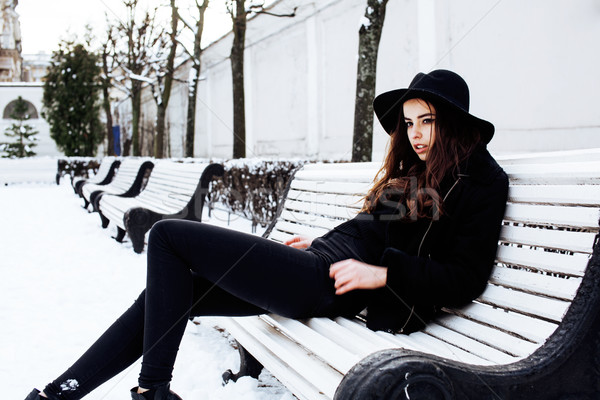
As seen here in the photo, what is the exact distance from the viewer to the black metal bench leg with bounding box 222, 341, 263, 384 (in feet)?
8.30

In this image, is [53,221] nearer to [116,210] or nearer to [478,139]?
[116,210]

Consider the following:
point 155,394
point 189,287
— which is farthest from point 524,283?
point 155,394

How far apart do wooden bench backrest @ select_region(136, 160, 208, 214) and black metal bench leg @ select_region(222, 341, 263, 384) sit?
3.01 m

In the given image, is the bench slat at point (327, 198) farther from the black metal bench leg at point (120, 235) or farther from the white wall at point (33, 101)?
the white wall at point (33, 101)

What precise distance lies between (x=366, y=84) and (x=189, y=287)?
4953 mm

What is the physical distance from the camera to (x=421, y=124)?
79.2 inches

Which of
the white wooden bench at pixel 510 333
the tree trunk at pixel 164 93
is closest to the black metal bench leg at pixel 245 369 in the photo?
the white wooden bench at pixel 510 333

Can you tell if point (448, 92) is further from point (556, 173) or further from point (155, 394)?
point (155, 394)

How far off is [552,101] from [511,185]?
6486mm

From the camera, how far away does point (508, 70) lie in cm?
795

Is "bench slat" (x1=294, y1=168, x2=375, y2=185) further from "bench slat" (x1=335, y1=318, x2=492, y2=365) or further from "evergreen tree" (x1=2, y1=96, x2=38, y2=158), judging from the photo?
"evergreen tree" (x1=2, y1=96, x2=38, y2=158)

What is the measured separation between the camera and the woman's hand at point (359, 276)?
71.7 inches

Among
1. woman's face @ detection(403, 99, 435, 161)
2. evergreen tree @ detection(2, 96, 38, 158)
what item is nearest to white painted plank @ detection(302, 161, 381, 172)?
woman's face @ detection(403, 99, 435, 161)

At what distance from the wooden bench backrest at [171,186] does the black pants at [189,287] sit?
3410 mm
